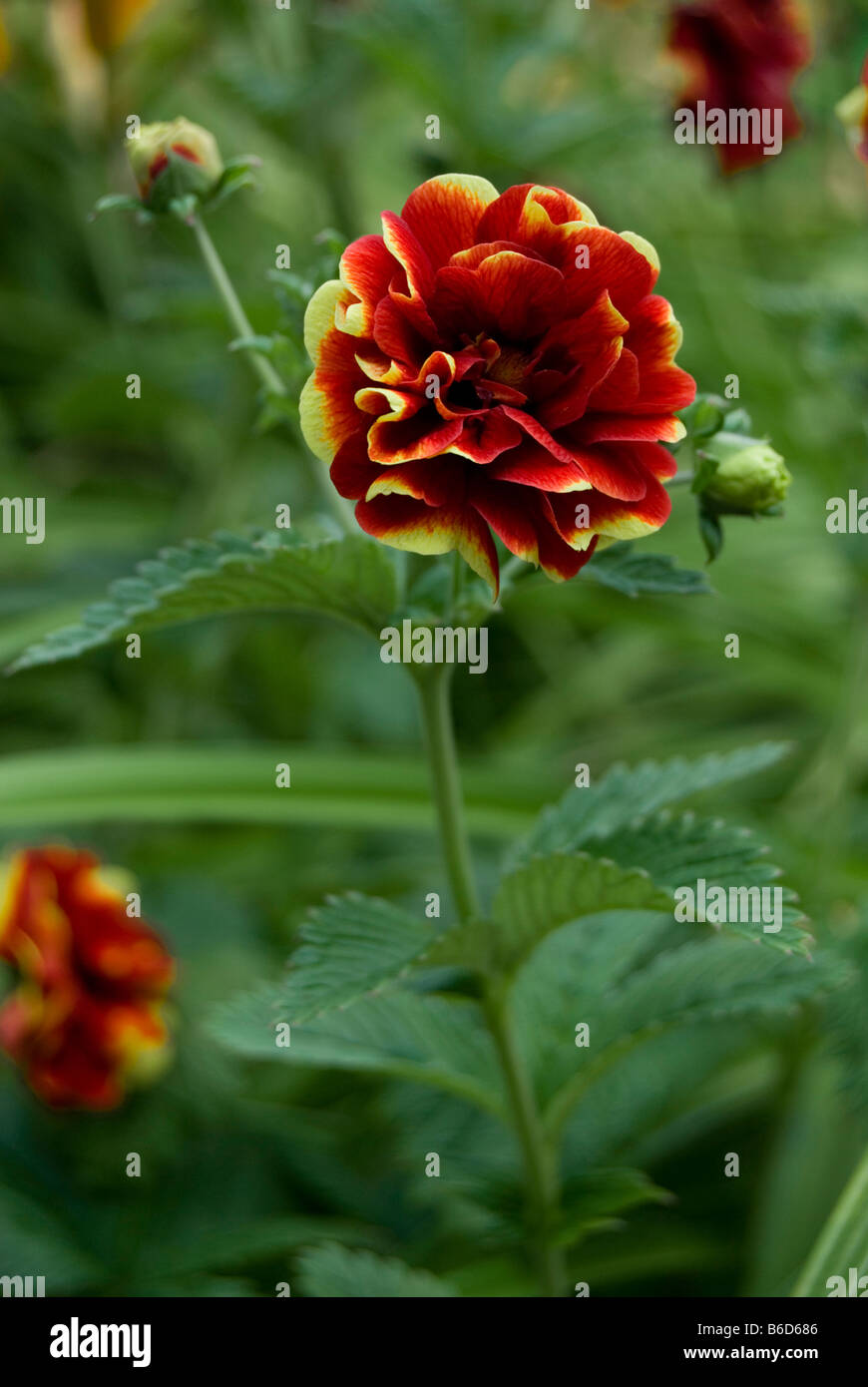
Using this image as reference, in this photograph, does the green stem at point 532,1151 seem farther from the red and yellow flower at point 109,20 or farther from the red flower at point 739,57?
the red and yellow flower at point 109,20

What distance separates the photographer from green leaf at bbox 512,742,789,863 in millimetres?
455

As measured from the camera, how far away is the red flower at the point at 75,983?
698 mm

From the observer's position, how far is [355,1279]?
1.66ft

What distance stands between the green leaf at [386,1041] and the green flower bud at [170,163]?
27 centimetres

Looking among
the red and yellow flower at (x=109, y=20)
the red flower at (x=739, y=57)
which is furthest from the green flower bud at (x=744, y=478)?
the red and yellow flower at (x=109, y=20)

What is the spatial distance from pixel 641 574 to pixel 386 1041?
8.6 inches

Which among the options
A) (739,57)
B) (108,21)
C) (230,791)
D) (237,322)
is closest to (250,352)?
(237,322)

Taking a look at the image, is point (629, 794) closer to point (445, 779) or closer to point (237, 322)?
point (445, 779)

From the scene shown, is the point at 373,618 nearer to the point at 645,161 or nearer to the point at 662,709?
the point at 662,709

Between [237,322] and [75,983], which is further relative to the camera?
[75,983]

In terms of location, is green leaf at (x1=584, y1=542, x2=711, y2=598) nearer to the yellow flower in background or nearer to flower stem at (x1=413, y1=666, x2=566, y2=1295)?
flower stem at (x1=413, y1=666, x2=566, y2=1295)

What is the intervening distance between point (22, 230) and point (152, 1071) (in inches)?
42.4

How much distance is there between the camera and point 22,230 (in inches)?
57.4

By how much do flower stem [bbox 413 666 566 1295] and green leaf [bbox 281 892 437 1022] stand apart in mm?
23
